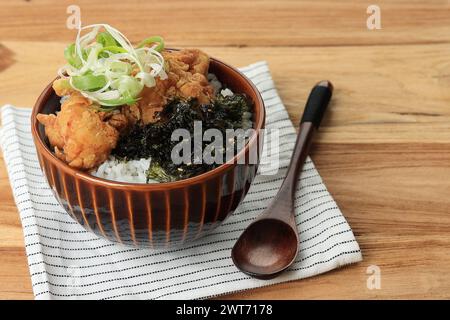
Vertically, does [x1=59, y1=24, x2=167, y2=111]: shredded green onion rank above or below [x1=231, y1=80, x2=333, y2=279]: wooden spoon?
above

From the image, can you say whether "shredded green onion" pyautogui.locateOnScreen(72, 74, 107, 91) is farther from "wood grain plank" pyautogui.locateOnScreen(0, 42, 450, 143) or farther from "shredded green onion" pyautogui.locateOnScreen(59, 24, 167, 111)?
"wood grain plank" pyautogui.locateOnScreen(0, 42, 450, 143)

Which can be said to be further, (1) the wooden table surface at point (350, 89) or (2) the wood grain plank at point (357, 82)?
(2) the wood grain plank at point (357, 82)

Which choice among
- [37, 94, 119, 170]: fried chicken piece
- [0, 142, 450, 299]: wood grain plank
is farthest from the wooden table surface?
[37, 94, 119, 170]: fried chicken piece

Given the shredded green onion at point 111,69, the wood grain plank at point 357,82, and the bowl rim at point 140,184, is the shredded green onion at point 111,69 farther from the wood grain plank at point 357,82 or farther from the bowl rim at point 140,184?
the wood grain plank at point 357,82

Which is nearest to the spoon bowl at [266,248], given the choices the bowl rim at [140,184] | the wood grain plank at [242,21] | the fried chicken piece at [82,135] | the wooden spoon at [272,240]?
the wooden spoon at [272,240]

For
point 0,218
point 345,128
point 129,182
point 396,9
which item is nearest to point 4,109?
point 0,218

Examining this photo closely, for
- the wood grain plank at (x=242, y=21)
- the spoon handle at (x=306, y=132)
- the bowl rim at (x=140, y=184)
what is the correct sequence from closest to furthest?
the bowl rim at (x=140, y=184) < the spoon handle at (x=306, y=132) < the wood grain plank at (x=242, y=21)
